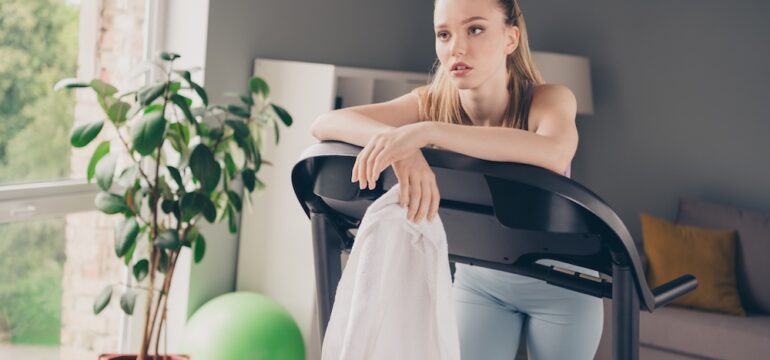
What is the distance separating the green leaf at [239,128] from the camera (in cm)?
258

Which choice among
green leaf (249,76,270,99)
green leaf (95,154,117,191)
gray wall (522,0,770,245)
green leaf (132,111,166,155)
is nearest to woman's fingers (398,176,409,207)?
green leaf (132,111,166,155)

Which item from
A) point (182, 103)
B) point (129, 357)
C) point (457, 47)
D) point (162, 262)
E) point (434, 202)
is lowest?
point (129, 357)

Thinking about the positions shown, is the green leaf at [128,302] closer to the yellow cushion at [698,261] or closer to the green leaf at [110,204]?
the green leaf at [110,204]

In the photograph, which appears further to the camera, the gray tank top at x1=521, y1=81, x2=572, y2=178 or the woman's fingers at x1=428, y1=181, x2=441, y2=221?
the gray tank top at x1=521, y1=81, x2=572, y2=178

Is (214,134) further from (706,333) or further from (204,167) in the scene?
(706,333)

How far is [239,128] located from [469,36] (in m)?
1.42

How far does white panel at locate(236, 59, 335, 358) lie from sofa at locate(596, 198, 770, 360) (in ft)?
3.98

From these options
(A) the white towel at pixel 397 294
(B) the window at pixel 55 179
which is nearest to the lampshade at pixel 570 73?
(B) the window at pixel 55 179

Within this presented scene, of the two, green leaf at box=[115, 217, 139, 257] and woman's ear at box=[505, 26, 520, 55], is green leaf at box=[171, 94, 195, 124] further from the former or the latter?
woman's ear at box=[505, 26, 520, 55]

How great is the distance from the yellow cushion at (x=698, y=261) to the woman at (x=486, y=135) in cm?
223

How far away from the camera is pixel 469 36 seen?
127 centimetres

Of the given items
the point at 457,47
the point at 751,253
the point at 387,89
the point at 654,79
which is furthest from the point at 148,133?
the point at 654,79

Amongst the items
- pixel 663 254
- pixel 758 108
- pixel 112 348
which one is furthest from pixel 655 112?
pixel 112 348

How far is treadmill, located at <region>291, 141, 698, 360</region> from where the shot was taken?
1033 millimetres
